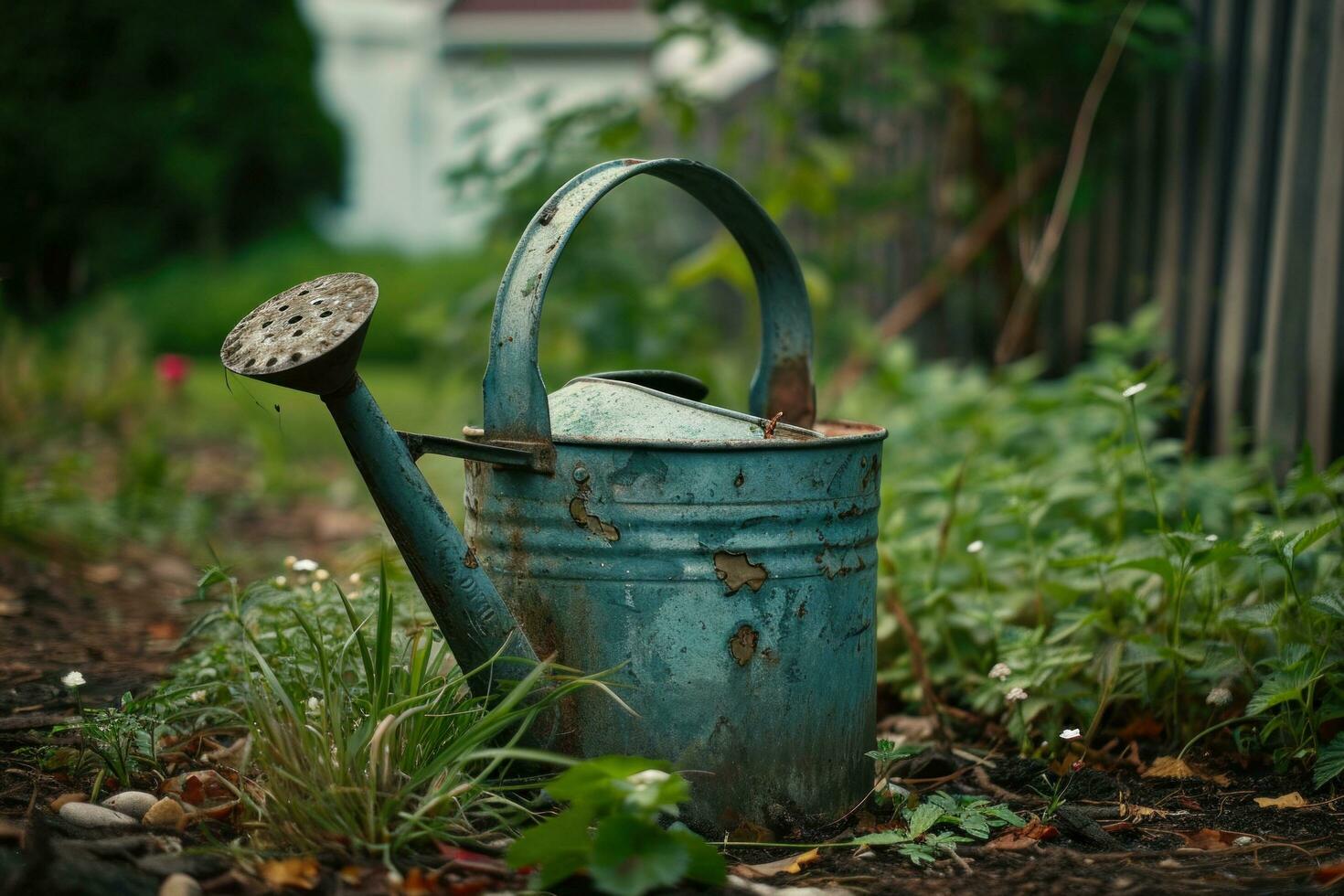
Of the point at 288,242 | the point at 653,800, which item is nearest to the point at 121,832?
the point at 653,800

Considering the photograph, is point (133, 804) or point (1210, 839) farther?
point (1210, 839)

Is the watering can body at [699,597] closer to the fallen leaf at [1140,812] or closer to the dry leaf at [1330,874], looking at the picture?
the fallen leaf at [1140,812]

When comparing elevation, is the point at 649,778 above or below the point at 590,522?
below

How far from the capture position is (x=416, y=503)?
5.47 ft

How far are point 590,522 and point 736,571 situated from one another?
0.74ft

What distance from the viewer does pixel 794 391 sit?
7.27ft

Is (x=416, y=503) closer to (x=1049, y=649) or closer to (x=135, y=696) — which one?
(x=135, y=696)

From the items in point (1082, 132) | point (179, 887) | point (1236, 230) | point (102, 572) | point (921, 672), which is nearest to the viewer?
point (179, 887)

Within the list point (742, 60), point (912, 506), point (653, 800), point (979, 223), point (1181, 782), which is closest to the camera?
point (653, 800)

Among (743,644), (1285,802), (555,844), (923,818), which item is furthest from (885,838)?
(1285,802)

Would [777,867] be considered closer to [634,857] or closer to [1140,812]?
[634,857]

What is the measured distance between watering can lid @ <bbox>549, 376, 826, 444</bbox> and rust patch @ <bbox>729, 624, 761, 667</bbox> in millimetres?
280

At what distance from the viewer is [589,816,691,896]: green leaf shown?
1.37 meters

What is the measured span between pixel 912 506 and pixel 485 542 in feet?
5.35
